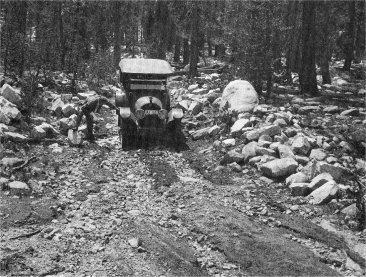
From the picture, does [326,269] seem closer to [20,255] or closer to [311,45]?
[20,255]

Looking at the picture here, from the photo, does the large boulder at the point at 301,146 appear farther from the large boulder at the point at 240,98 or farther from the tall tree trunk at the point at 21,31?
the tall tree trunk at the point at 21,31

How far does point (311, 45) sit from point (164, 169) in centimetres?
957

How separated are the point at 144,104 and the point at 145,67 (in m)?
1.75

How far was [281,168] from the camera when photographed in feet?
30.7

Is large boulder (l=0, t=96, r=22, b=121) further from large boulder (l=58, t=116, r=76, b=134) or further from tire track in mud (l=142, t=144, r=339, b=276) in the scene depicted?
tire track in mud (l=142, t=144, r=339, b=276)

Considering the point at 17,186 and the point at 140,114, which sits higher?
the point at 140,114

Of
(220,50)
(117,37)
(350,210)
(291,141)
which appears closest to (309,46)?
(291,141)

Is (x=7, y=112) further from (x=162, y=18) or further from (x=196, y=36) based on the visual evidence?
(x=162, y=18)

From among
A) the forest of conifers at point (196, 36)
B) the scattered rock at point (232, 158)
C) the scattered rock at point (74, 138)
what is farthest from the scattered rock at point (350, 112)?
the scattered rock at point (74, 138)

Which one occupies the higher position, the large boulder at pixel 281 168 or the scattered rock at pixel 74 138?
the scattered rock at pixel 74 138

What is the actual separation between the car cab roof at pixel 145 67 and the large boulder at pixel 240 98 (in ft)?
7.37

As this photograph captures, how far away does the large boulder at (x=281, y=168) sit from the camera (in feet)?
30.6

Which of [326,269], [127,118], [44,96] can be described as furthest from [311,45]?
[326,269]

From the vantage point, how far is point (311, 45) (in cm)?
1650
